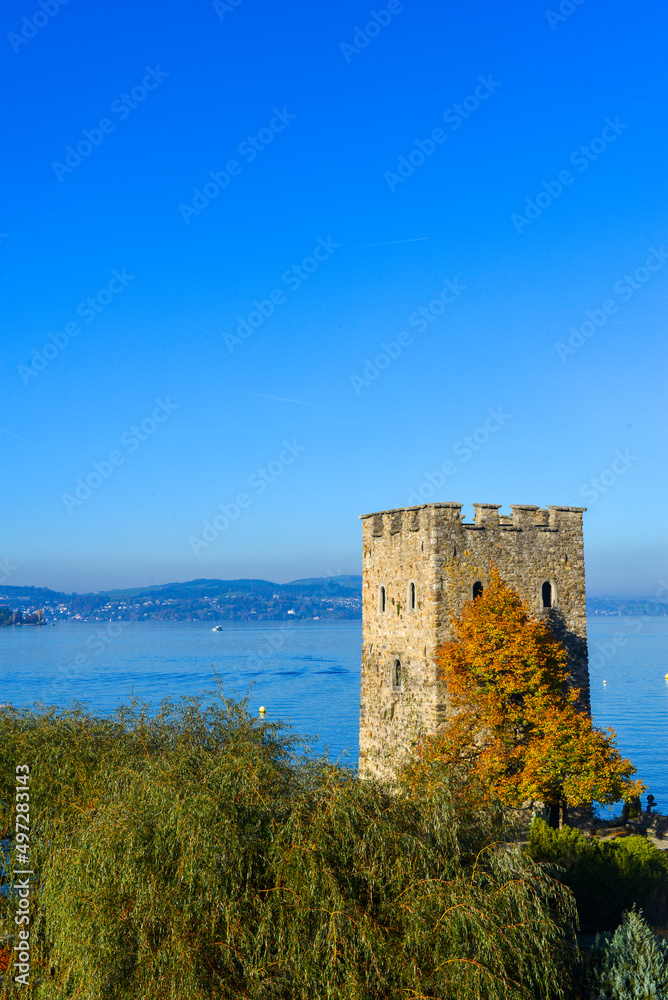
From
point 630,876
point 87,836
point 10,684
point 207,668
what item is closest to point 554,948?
point 87,836

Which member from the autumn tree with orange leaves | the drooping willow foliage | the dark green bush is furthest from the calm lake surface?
the drooping willow foliage

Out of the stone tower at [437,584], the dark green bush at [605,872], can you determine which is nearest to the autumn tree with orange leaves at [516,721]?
the stone tower at [437,584]

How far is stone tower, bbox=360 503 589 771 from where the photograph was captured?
26078 mm

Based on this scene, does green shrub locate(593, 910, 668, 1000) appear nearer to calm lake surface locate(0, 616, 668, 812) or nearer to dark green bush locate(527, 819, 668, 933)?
dark green bush locate(527, 819, 668, 933)

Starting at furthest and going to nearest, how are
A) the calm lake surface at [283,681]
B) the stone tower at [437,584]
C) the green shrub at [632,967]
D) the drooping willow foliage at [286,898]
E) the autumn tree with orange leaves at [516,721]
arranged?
the calm lake surface at [283,681] → the stone tower at [437,584] → the autumn tree with orange leaves at [516,721] → the green shrub at [632,967] → the drooping willow foliage at [286,898]

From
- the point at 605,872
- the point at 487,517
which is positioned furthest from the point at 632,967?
the point at 487,517

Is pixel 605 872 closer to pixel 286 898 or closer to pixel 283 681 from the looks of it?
pixel 286 898

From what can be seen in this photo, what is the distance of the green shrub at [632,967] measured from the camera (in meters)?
12.9

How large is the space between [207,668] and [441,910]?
12047 cm

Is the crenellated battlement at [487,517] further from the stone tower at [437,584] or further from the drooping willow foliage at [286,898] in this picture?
the drooping willow foliage at [286,898]

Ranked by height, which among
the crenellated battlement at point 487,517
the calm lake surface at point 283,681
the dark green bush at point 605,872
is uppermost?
the crenellated battlement at point 487,517

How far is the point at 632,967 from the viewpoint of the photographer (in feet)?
44.2

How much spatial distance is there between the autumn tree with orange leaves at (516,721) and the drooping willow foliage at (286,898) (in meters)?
9.96

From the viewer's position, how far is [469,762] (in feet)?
81.7
